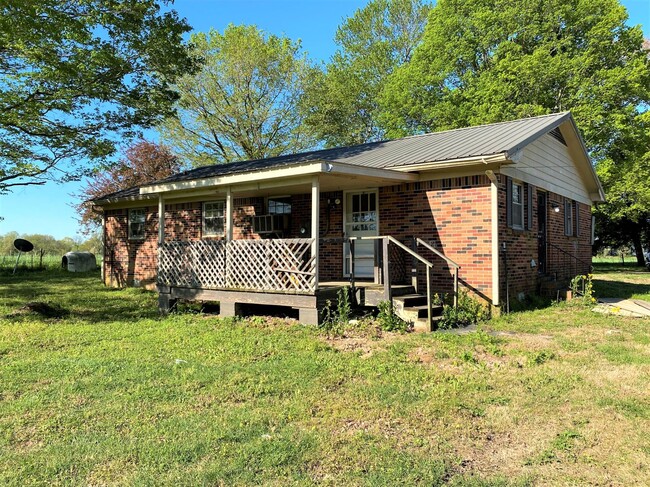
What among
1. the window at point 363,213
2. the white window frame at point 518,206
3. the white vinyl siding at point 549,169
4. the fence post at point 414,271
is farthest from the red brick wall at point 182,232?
the white vinyl siding at point 549,169

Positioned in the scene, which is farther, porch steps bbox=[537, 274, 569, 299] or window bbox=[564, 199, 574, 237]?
window bbox=[564, 199, 574, 237]

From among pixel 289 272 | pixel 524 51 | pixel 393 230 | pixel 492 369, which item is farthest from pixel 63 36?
pixel 524 51

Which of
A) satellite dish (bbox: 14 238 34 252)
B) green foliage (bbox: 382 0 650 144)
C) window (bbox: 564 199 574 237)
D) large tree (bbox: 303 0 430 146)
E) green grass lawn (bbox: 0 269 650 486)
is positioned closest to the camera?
green grass lawn (bbox: 0 269 650 486)

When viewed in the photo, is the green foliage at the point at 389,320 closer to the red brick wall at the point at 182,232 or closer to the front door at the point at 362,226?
the front door at the point at 362,226

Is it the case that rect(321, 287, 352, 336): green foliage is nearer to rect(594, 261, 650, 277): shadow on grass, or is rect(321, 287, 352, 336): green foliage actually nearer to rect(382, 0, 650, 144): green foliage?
rect(382, 0, 650, 144): green foliage

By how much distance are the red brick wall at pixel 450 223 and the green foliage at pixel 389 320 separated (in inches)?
64.9

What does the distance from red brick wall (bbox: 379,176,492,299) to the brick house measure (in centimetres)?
2

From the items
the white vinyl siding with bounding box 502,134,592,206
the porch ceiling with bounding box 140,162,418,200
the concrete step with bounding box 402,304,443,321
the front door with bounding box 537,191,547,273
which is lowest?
the concrete step with bounding box 402,304,443,321

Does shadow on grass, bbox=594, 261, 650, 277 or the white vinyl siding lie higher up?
the white vinyl siding

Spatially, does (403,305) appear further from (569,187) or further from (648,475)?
(569,187)

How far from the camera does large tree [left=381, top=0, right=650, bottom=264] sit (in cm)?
2080

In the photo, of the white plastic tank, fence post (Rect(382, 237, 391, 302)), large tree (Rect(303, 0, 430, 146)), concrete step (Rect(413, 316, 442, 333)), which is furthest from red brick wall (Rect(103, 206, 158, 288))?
large tree (Rect(303, 0, 430, 146))

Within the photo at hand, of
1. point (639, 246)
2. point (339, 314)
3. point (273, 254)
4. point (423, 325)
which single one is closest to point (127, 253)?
point (273, 254)

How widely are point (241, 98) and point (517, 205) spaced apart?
62.8 ft
